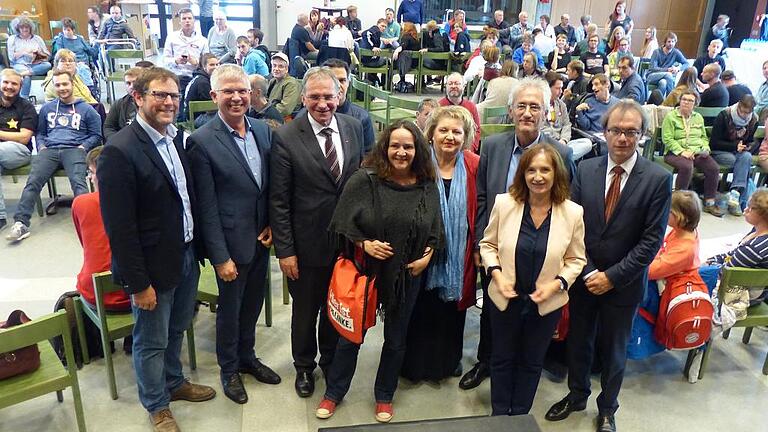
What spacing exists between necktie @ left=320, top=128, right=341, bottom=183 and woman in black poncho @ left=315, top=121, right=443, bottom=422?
0.17 meters

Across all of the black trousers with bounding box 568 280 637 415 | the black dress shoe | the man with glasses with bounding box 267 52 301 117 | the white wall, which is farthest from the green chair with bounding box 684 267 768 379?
the white wall

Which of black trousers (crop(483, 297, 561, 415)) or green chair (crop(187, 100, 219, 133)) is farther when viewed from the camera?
green chair (crop(187, 100, 219, 133))

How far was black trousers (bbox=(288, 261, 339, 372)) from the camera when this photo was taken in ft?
8.48

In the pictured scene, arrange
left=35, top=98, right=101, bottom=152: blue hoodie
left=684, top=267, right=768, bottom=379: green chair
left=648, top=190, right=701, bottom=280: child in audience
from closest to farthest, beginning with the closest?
left=648, top=190, right=701, bottom=280: child in audience, left=684, top=267, right=768, bottom=379: green chair, left=35, top=98, right=101, bottom=152: blue hoodie

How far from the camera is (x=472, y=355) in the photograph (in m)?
3.17

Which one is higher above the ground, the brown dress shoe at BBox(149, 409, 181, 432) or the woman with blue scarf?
the woman with blue scarf

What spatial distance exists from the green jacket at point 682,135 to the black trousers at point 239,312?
436 centimetres

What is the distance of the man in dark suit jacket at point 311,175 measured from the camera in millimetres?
2367

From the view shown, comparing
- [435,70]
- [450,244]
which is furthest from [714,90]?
[450,244]

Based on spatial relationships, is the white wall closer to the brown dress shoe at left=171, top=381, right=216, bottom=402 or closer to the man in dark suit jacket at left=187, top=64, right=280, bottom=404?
the man in dark suit jacket at left=187, top=64, right=280, bottom=404

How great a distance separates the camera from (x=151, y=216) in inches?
81.9

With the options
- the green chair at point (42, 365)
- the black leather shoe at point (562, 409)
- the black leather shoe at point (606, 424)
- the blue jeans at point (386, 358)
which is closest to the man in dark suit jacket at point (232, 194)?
the blue jeans at point (386, 358)

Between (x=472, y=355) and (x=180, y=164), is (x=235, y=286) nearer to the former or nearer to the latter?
(x=180, y=164)

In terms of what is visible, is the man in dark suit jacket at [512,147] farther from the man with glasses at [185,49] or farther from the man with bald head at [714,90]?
the man with glasses at [185,49]
